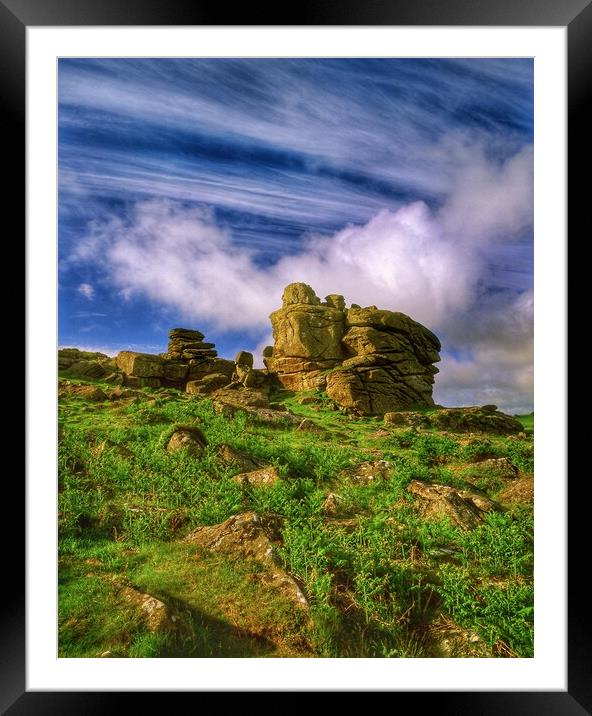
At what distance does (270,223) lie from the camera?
171 inches

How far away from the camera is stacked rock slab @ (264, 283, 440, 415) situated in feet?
18.2

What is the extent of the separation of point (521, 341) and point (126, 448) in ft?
13.6

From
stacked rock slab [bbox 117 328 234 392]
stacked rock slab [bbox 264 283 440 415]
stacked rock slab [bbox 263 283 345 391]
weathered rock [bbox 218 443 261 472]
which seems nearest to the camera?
weathered rock [bbox 218 443 261 472]

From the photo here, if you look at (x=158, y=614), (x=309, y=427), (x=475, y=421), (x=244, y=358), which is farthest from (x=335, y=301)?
(x=158, y=614)

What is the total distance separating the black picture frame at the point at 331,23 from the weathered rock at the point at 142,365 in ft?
10.7

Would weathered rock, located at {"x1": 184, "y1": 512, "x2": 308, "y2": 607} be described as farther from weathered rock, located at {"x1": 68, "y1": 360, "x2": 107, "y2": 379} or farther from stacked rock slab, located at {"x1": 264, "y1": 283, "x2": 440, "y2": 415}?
stacked rock slab, located at {"x1": 264, "y1": 283, "x2": 440, "y2": 415}

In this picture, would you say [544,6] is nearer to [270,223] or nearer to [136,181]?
[270,223]

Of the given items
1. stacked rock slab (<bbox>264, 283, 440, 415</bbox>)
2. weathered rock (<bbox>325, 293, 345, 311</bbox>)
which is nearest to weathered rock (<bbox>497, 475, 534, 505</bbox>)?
stacked rock slab (<bbox>264, 283, 440, 415</bbox>)

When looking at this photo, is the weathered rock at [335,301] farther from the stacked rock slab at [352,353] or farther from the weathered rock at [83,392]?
the weathered rock at [83,392]

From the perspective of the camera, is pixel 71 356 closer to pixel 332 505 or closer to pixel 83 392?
pixel 83 392

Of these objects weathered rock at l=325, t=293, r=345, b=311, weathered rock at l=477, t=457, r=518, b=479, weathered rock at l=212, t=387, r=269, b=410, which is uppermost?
weathered rock at l=325, t=293, r=345, b=311

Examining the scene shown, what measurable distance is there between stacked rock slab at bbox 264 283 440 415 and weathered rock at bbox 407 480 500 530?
1.71m

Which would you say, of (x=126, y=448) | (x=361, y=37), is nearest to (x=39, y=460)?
(x=126, y=448)

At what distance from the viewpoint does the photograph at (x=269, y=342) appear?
306cm
